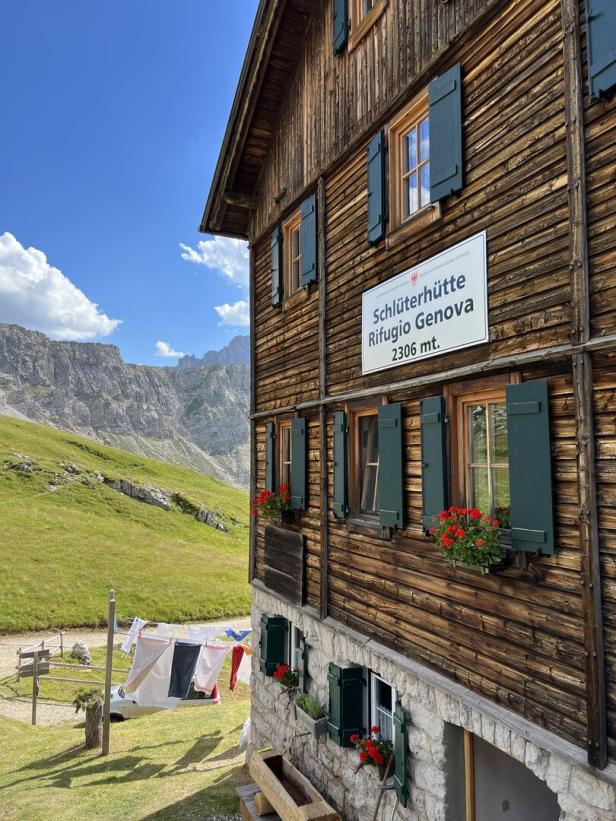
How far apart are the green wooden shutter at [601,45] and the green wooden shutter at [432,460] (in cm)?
302

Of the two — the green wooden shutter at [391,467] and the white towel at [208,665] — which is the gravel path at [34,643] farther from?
the green wooden shutter at [391,467]

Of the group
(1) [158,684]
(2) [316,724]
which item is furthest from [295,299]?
(1) [158,684]

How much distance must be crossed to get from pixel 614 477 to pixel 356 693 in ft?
16.6

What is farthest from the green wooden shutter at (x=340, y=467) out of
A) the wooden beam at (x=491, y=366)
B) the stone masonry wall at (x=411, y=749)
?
the stone masonry wall at (x=411, y=749)

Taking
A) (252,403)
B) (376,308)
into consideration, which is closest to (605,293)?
(376,308)

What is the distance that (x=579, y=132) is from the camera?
489 centimetres

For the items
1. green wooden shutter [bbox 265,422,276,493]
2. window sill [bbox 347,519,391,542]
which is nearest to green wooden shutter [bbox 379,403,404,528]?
window sill [bbox 347,519,391,542]

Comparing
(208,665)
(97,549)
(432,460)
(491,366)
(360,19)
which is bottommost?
(97,549)

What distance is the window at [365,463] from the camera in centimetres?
801

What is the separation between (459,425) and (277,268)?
5746mm

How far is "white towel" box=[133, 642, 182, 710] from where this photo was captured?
15664mm

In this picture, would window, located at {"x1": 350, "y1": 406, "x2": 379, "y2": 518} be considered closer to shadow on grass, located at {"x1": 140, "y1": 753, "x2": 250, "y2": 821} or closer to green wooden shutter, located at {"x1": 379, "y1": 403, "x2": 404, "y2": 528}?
green wooden shutter, located at {"x1": 379, "y1": 403, "x2": 404, "y2": 528}

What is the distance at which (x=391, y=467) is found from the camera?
7.20 meters

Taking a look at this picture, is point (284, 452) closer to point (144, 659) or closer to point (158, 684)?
point (144, 659)
